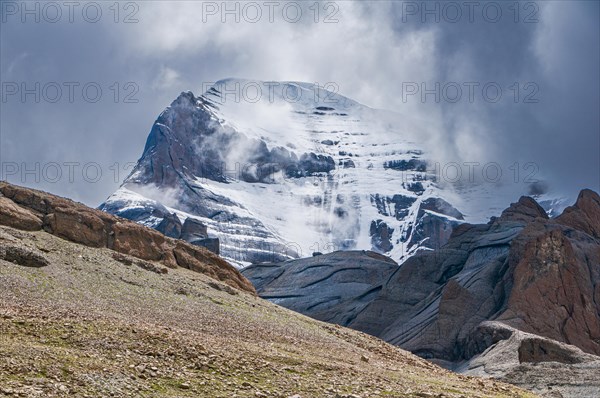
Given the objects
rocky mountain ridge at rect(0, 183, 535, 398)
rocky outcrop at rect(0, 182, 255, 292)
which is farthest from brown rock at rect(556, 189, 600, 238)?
rocky outcrop at rect(0, 182, 255, 292)

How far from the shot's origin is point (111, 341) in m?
46.7

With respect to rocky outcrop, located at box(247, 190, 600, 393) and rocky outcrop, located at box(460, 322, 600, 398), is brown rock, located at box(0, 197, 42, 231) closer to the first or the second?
rocky outcrop, located at box(460, 322, 600, 398)

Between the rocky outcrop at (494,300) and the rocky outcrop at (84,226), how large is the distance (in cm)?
4997

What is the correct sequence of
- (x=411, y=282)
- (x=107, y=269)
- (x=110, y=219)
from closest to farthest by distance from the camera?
1. (x=107, y=269)
2. (x=110, y=219)
3. (x=411, y=282)

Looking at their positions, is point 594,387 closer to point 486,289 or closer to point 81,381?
point 81,381

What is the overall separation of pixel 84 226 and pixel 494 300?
86.0m

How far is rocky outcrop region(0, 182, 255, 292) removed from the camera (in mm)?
78188

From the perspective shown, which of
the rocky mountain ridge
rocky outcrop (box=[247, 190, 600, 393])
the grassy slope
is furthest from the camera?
rocky outcrop (box=[247, 190, 600, 393])

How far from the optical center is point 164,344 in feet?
156

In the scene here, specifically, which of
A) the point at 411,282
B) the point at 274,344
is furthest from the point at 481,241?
the point at 274,344

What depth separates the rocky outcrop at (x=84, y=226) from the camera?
7819 cm

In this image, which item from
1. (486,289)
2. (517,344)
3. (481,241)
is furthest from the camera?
(481,241)

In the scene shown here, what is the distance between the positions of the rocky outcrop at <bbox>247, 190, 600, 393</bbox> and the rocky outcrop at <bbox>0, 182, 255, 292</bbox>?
164ft

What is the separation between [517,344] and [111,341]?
7240cm
